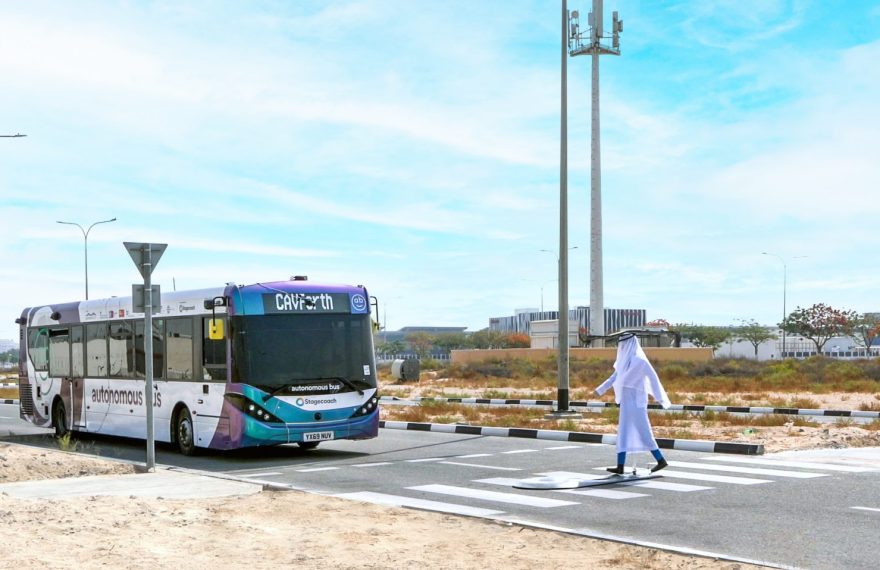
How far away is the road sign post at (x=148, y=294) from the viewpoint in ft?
46.8

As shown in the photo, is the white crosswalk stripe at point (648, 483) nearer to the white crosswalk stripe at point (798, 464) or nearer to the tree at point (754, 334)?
the white crosswalk stripe at point (798, 464)

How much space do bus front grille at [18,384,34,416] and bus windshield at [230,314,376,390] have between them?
926cm

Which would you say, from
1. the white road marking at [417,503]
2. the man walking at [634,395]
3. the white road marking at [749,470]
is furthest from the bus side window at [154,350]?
the white road marking at [749,470]

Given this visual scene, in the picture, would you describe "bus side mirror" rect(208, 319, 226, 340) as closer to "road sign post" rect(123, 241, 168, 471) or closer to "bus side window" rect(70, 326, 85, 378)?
"road sign post" rect(123, 241, 168, 471)

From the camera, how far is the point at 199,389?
651 inches

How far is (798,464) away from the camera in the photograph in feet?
46.9

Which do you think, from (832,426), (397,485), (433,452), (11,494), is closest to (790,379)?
(832,426)

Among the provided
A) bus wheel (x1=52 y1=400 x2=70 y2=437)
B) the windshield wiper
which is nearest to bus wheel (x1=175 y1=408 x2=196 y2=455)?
the windshield wiper

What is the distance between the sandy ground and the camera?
Result: 770 cm

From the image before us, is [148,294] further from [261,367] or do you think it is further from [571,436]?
[571,436]

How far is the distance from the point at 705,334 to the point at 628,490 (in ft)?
377

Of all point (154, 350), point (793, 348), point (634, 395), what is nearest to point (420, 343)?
point (793, 348)

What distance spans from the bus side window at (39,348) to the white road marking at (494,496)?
41.1ft

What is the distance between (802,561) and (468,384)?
43.1m
